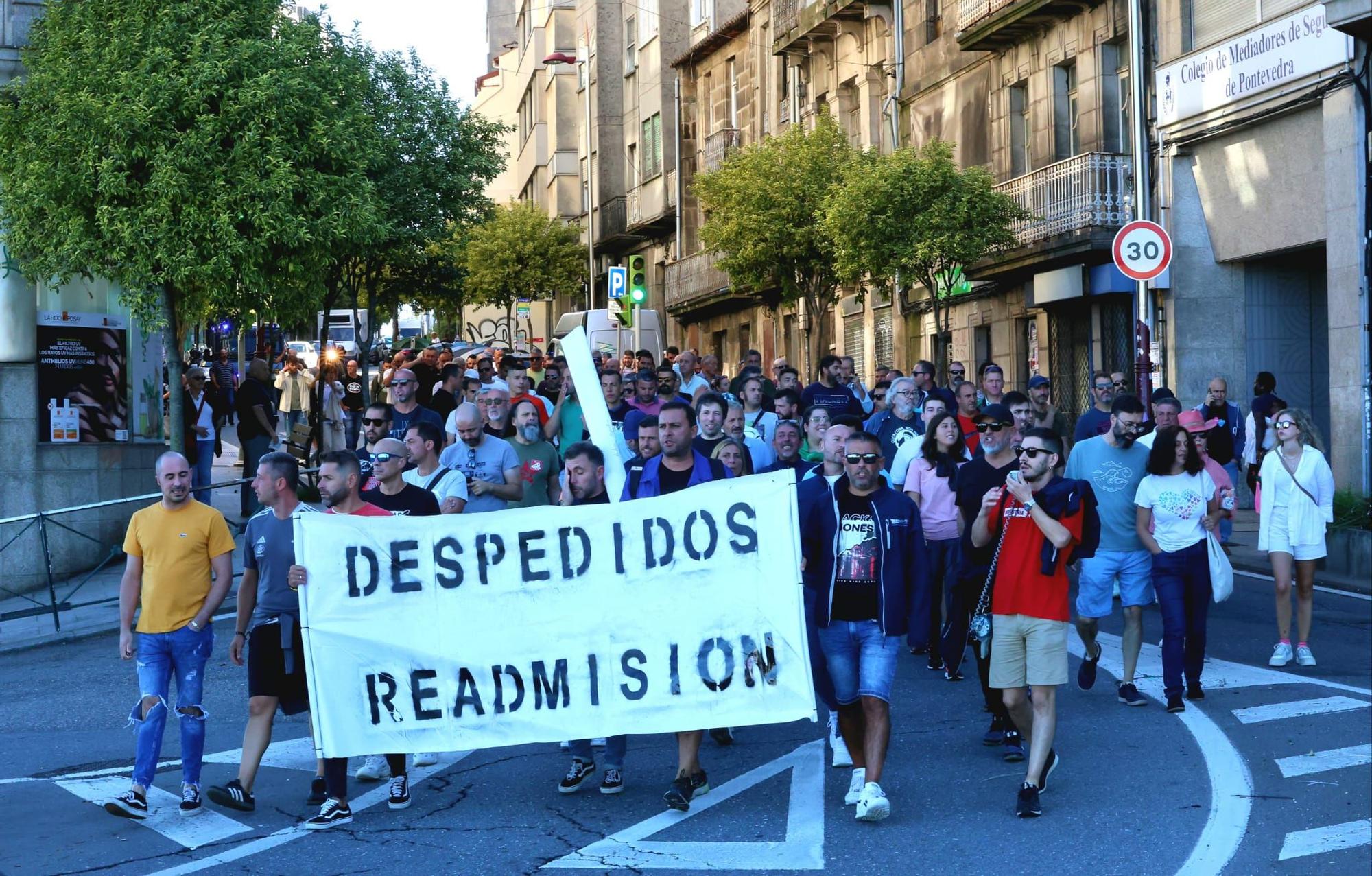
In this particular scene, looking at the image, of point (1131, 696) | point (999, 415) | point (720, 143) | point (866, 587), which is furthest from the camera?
point (720, 143)

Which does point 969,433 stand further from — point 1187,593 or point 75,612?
point 75,612

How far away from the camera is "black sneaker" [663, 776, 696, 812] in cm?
774

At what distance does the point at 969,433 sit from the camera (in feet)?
42.2

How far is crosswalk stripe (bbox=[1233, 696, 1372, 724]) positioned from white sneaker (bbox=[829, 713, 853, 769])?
2472 millimetres

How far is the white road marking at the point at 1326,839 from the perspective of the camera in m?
7.08

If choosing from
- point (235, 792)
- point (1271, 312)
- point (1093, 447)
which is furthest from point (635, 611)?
point (1271, 312)

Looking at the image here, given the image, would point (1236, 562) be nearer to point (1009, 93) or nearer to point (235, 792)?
point (235, 792)

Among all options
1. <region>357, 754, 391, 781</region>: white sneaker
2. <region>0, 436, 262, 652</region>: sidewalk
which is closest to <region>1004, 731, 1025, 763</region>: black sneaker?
<region>357, 754, 391, 781</region>: white sneaker

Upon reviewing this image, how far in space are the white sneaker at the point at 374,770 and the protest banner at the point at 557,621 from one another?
0.86m

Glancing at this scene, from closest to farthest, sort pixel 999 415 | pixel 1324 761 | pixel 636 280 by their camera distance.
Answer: pixel 1324 761, pixel 999 415, pixel 636 280

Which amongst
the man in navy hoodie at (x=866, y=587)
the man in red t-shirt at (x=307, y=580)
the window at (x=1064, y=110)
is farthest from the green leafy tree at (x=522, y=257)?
the man in navy hoodie at (x=866, y=587)

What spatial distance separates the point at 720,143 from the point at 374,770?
36.9 metres

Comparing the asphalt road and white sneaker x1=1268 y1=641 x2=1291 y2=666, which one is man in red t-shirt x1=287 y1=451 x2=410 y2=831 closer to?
the asphalt road

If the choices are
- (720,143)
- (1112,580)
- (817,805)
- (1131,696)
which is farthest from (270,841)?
(720,143)
